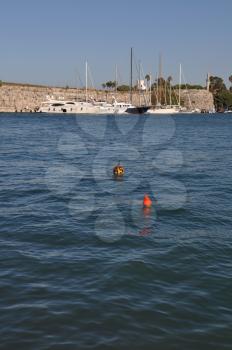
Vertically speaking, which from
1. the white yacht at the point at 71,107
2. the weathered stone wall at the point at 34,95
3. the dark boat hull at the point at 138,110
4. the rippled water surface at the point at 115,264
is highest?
the weathered stone wall at the point at 34,95

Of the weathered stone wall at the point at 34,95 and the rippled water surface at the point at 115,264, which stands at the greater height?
the weathered stone wall at the point at 34,95

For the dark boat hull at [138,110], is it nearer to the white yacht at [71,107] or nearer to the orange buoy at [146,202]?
the white yacht at [71,107]

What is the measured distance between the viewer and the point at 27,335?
25.2ft

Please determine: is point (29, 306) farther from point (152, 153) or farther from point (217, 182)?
point (152, 153)

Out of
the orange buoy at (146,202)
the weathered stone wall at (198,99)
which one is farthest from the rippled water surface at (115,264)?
the weathered stone wall at (198,99)

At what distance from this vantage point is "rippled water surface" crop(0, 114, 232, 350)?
7.89 meters

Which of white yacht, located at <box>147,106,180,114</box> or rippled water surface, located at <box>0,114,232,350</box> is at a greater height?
white yacht, located at <box>147,106,180,114</box>

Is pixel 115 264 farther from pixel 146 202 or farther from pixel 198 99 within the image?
pixel 198 99

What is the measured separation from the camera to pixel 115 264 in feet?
35.9

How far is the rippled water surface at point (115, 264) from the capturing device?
7.89 meters

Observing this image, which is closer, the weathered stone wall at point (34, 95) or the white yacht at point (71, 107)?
the white yacht at point (71, 107)

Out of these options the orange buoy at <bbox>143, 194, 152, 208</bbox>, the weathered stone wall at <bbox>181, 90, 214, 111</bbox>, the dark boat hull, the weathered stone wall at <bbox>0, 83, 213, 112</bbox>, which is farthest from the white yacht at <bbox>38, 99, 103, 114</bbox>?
the orange buoy at <bbox>143, 194, 152, 208</bbox>

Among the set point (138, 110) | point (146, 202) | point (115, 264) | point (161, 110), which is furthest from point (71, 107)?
point (115, 264)

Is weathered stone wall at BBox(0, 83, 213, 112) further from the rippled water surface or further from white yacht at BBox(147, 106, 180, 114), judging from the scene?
the rippled water surface
